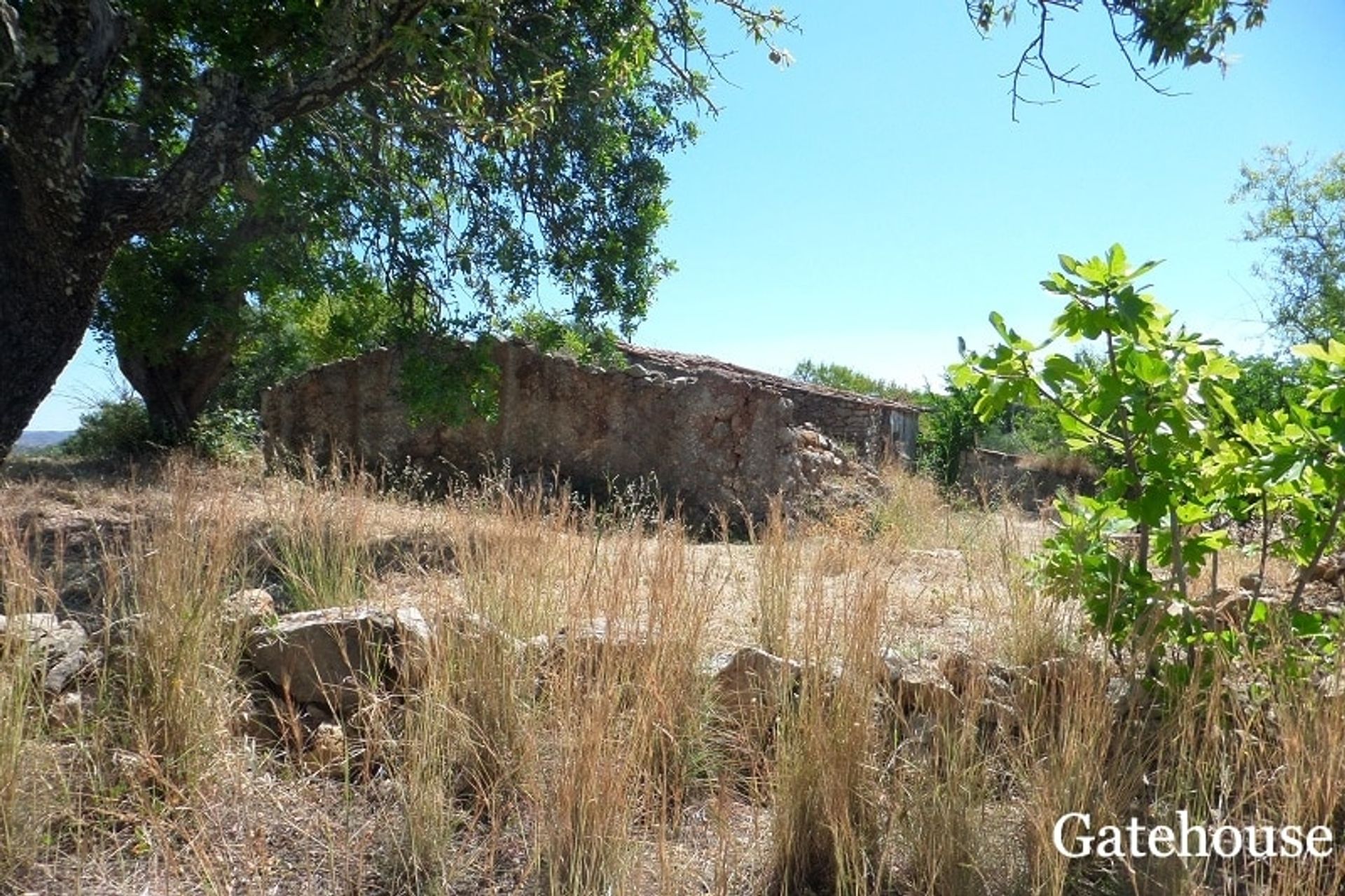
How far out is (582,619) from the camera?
129 inches

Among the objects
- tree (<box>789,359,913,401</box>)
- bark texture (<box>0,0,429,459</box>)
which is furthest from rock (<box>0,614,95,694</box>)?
tree (<box>789,359,913,401</box>)

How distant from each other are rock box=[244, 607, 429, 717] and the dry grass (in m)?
0.14

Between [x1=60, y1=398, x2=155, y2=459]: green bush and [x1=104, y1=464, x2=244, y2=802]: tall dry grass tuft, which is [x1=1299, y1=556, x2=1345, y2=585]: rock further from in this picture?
[x1=60, y1=398, x2=155, y2=459]: green bush

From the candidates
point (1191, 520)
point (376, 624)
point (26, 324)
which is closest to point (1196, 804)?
point (1191, 520)

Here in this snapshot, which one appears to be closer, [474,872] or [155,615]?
[474,872]

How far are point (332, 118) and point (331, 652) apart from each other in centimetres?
511

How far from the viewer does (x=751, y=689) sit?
3.10 metres

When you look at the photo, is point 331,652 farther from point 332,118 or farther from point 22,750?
point 332,118

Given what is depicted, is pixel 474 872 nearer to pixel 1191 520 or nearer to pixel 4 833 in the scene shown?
pixel 4 833

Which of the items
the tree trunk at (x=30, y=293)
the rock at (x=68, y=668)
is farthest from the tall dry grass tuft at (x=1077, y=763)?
the tree trunk at (x=30, y=293)

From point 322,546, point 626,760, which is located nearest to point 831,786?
point 626,760

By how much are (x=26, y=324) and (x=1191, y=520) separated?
5.11 m

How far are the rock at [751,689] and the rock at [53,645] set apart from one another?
2.14 meters

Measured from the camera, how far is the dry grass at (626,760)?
2371 mm
